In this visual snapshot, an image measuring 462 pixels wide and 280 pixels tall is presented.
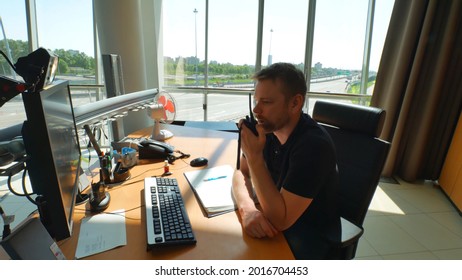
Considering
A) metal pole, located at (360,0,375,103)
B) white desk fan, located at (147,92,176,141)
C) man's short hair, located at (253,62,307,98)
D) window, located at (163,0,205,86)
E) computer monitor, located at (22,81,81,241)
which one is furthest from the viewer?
window, located at (163,0,205,86)

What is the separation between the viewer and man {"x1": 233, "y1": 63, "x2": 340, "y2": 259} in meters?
0.93

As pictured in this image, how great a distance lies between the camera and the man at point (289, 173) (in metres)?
0.93

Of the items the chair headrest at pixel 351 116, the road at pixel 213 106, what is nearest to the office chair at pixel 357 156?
the chair headrest at pixel 351 116

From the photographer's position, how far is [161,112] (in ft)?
6.36

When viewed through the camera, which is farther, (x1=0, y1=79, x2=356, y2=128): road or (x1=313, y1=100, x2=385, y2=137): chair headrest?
(x1=0, y1=79, x2=356, y2=128): road

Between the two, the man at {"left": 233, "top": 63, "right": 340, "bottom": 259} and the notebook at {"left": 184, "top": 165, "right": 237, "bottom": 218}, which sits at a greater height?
the man at {"left": 233, "top": 63, "right": 340, "bottom": 259}

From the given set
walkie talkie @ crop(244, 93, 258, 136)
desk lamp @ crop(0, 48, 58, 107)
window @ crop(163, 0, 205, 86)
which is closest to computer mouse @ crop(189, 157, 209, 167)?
walkie talkie @ crop(244, 93, 258, 136)

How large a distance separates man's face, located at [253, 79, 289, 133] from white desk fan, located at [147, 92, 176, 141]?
3.31 ft

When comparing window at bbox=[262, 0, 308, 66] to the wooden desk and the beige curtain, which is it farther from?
the wooden desk

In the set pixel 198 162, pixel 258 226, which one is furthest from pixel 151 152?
pixel 258 226

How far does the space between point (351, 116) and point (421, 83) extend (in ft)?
7.04

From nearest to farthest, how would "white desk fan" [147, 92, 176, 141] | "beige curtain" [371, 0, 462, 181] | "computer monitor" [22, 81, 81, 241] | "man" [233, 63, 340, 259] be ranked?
1. "computer monitor" [22, 81, 81, 241]
2. "man" [233, 63, 340, 259]
3. "white desk fan" [147, 92, 176, 141]
4. "beige curtain" [371, 0, 462, 181]

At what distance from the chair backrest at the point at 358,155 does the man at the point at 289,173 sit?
188 mm

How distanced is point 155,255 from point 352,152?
0.98m
